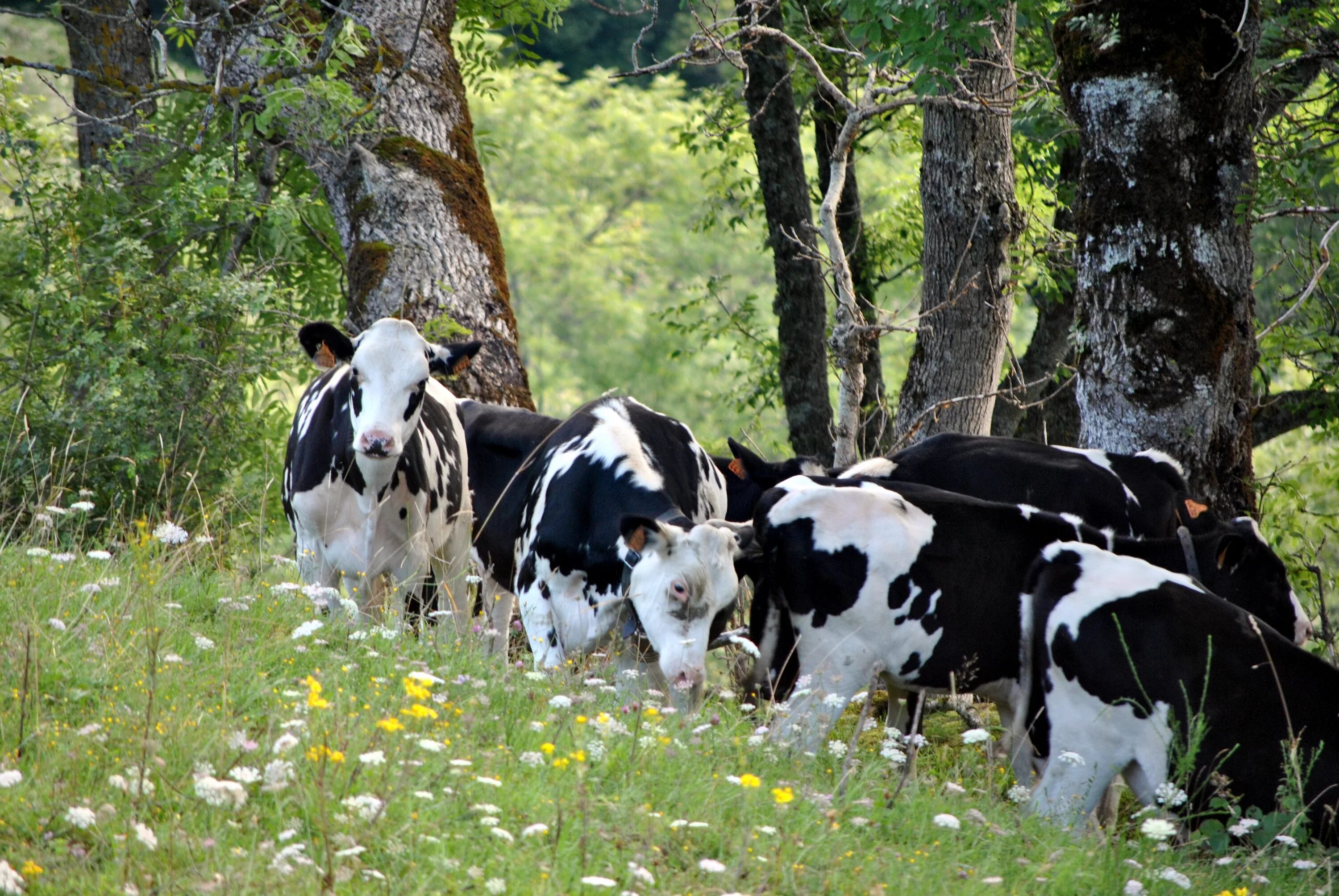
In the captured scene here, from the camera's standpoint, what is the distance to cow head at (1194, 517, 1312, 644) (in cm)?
694

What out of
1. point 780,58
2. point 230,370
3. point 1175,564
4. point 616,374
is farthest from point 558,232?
point 1175,564

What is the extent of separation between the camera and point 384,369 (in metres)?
7.09

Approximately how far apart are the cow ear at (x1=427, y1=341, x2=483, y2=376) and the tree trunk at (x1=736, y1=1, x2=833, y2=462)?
5054 mm

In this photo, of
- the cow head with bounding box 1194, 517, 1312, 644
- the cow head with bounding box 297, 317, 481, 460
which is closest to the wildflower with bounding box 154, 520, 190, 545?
the cow head with bounding box 297, 317, 481, 460

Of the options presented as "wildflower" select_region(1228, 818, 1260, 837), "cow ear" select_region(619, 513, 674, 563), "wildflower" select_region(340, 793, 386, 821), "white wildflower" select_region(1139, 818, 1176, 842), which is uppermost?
"cow ear" select_region(619, 513, 674, 563)

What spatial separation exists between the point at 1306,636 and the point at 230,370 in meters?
6.97

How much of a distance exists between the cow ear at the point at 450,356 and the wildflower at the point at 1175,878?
4757mm

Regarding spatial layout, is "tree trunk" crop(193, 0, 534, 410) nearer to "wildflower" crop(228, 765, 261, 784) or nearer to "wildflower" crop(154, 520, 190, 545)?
"wildflower" crop(154, 520, 190, 545)

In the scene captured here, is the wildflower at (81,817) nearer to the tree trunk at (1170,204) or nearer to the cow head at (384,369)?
the cow head at (384,369)

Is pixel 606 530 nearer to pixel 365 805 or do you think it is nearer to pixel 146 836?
pixel 365 805

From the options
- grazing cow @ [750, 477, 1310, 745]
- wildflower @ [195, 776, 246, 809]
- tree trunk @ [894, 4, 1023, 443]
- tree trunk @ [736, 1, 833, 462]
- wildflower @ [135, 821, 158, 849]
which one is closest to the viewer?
wildflower @ [135, 821, 158, 849]

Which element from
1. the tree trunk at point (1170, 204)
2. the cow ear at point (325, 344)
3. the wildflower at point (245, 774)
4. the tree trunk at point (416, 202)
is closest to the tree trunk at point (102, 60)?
the tree trunk at point (416, 202)

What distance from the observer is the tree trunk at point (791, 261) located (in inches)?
483

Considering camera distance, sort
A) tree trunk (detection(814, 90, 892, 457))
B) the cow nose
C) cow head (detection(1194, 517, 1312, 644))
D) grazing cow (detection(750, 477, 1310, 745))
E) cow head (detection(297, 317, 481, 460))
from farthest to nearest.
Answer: tree trunk (detection(814, 90, 892, 457)), cow head (detection(1194, 517, 1312, 644)), cow head (detection(297, 317, 481, 460)), the cow nose, grazing cow (detection(750, 477, 1310, 745))
